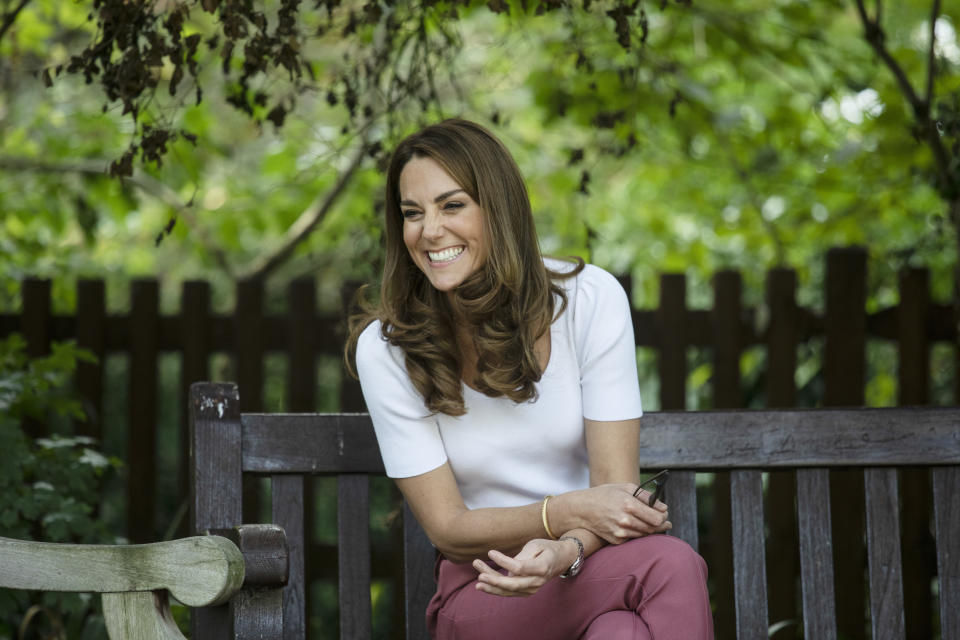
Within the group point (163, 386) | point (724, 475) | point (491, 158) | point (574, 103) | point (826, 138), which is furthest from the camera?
point (826, 138)

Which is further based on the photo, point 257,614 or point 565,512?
point 565,512

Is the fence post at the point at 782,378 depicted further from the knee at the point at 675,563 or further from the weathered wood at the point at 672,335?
the knee at the point at 675,563

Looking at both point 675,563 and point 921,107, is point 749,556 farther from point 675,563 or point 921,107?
point 921,107

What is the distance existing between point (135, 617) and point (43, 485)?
1274 millimetres

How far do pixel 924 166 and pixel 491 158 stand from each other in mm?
3092

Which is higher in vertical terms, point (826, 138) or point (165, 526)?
point (826, 138)

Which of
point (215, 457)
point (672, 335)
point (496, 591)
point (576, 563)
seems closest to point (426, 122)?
point (672, 335)

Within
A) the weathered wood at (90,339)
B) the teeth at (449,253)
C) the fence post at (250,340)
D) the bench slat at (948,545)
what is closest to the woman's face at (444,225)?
the teeth at (449,253)

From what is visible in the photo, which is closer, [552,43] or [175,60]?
[175,60]

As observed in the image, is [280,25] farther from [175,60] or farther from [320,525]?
[320,525]

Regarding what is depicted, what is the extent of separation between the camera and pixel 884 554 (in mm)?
2604

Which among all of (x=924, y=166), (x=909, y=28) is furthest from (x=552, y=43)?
(x=909, y=28)

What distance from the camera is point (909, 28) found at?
725 centimetres

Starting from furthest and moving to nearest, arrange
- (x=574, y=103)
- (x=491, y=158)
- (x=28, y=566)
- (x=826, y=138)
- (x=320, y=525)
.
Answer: (x=826, y=138) < (x=320, y=525) < (x=574, y=103) < (x=491, y=158) < (x=28, y=566)
